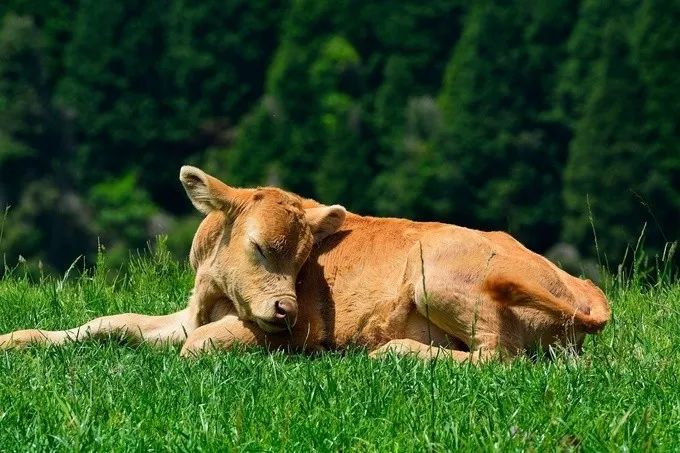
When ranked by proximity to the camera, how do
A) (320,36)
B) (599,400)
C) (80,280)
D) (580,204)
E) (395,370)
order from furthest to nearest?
(320,36) → (580,204) → (80,280) → (395,370) → (599,400)

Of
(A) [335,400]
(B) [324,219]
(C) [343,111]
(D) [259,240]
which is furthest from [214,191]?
(C) [343,111]

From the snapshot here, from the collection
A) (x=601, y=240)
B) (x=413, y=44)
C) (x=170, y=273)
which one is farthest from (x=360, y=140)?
(x=170, y=273)

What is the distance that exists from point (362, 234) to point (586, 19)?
7716 centimetres

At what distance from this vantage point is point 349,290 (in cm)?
914

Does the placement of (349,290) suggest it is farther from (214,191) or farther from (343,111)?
(343,111)

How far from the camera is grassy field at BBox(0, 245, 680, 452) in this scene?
636cm

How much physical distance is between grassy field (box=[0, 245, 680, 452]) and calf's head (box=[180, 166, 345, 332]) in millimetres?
388

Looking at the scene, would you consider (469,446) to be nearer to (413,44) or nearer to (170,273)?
(170,273)

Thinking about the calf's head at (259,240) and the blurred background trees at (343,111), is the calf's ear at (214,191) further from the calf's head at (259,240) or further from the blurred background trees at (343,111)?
the blurred background trees at (343,111)

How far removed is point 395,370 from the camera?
764 centimetres

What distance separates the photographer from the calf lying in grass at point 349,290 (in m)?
8.66

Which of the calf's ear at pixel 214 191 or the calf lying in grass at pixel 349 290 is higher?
the calf's ear at pixel 214 191

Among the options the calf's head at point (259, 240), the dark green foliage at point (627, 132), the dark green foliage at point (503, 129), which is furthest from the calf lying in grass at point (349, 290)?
the dark green foliage at point (503, 129)

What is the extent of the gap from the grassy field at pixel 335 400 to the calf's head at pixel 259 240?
388mm
